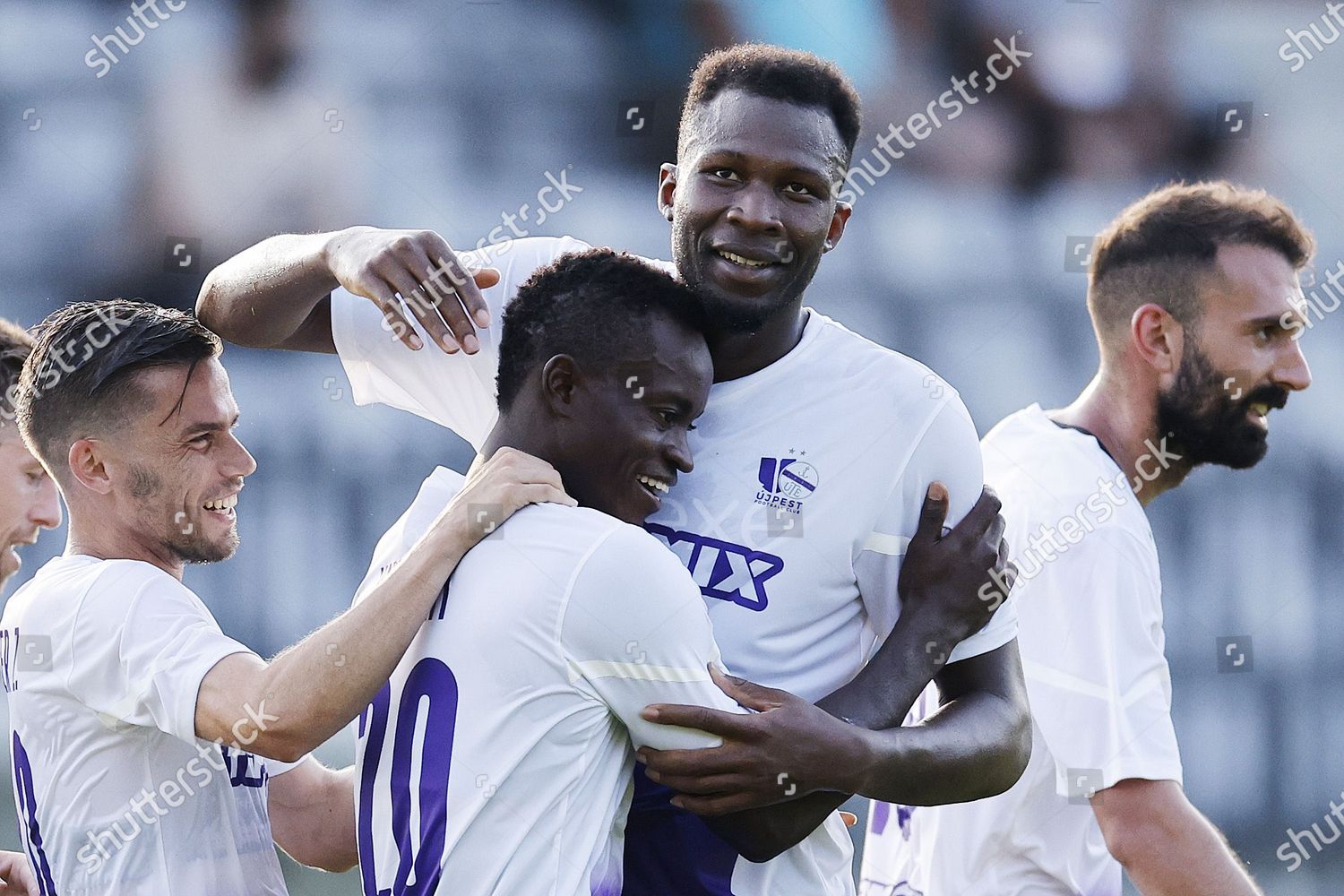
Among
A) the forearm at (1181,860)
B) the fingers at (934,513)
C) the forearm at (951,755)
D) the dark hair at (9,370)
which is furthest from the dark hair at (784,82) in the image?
the dark hair at (9,370)

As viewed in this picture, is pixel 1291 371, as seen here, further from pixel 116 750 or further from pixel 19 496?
pixel 19 496

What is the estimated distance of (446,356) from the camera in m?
→ 2.86

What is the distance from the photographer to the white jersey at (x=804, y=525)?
2.35m

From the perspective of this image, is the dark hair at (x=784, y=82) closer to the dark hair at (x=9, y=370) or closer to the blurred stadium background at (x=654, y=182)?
the dark hair at (x=9, y=370)

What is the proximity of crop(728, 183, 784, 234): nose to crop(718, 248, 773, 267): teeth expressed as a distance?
2.0 inches

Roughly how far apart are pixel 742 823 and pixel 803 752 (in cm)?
16

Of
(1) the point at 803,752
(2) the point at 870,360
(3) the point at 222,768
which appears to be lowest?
(3) the point at 222,768

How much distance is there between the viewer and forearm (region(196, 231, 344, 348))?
2.71 m

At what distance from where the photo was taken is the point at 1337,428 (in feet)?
20.6

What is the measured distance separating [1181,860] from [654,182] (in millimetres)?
4215

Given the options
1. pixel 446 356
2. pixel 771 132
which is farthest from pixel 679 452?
pixel 446 356

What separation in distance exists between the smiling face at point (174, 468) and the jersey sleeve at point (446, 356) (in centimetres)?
29

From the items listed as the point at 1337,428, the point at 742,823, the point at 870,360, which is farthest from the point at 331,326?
the point at 1337,428

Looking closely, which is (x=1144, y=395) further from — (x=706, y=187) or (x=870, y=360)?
(x=706, y=187)
